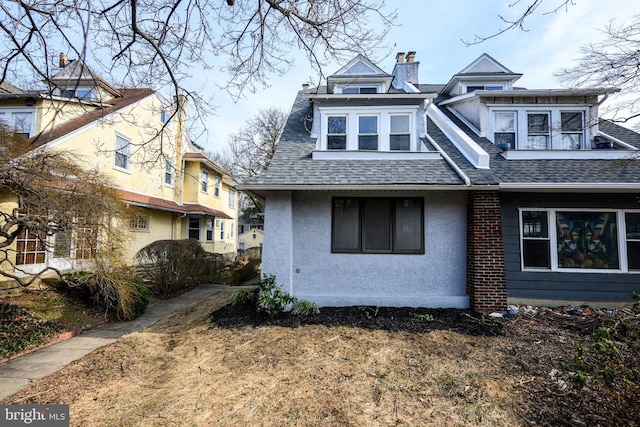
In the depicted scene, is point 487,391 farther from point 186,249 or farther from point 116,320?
point 186,249

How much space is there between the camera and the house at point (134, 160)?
24.4 ft

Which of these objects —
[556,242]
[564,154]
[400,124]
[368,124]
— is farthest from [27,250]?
[564,154]

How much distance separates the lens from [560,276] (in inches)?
296

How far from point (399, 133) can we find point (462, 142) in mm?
1721

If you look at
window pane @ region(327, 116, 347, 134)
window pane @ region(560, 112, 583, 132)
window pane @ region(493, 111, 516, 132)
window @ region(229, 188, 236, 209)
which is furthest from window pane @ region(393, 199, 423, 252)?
window @ region(229, 188, 236, 209)

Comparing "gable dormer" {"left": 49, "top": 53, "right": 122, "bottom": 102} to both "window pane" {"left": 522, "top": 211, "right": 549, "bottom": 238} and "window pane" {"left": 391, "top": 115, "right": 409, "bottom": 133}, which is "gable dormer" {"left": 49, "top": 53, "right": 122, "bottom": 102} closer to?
"window pane" {"left": 391, "top": 115, "right": 409, "bottom": 133}

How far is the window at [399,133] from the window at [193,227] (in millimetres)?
13688

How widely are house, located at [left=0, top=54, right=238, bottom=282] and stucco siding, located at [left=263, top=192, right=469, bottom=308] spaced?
10.0ft

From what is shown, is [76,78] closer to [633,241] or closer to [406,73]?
[633,241]

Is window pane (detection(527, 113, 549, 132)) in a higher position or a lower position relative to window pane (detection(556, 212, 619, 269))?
higher

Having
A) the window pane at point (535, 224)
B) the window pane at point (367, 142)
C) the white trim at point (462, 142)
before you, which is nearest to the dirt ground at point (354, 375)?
the window pane at point (535, 224)

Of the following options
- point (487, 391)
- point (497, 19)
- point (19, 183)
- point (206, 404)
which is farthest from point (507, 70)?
point (19, 183)

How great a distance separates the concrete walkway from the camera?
14.7ft

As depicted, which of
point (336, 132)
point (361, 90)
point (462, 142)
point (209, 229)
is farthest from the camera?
point (209, 229)
